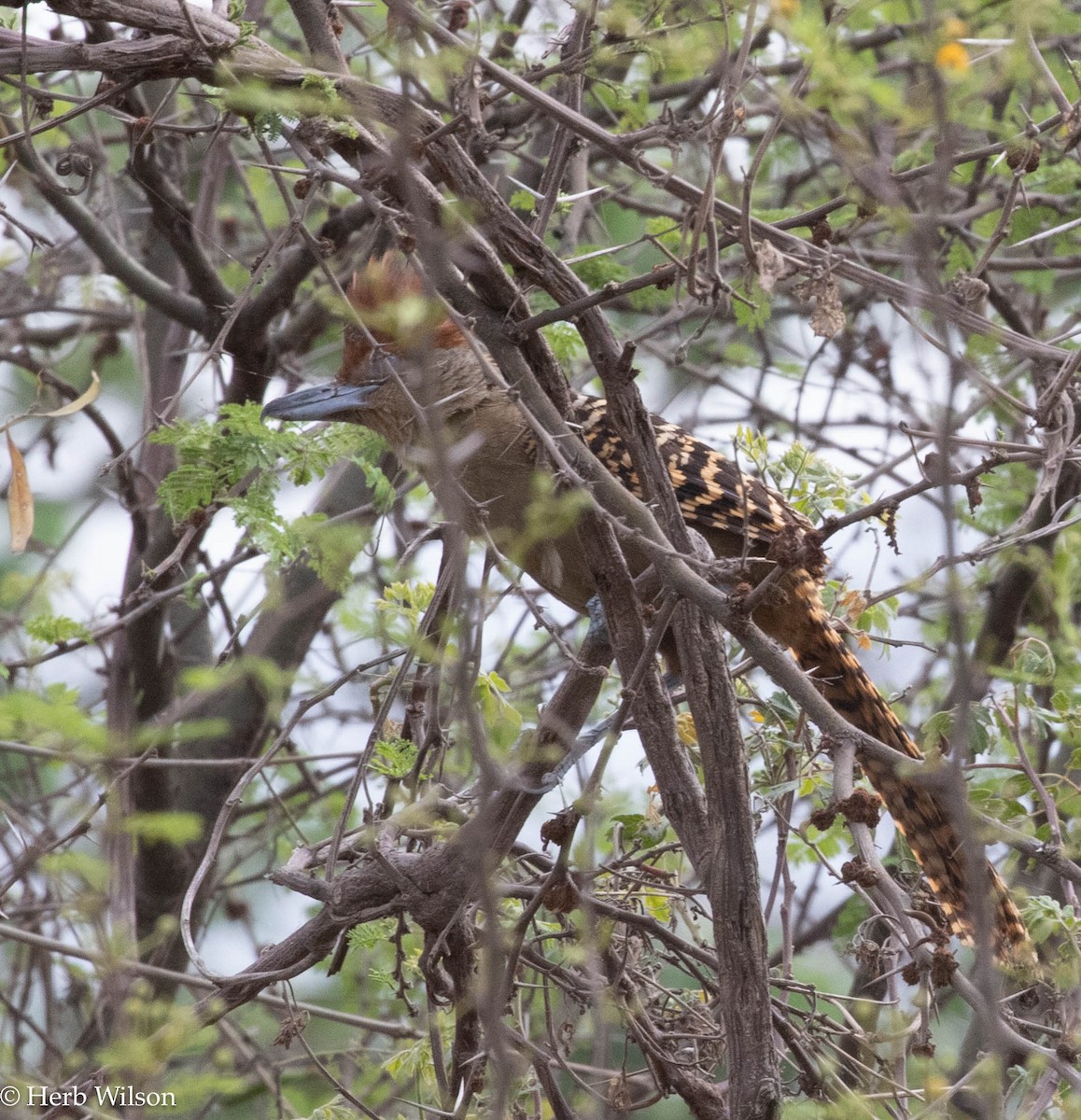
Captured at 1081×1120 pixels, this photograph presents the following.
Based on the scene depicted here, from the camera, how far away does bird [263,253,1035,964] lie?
148 inches

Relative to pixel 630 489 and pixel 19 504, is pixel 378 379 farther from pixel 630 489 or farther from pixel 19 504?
pixel 19 504

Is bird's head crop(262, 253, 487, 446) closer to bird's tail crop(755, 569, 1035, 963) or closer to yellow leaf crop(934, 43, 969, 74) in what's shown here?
bird's tail crop(755, 569, 1035, 963)

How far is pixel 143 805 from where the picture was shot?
15.6 feet

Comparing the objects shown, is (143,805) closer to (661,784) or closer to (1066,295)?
(661,784)

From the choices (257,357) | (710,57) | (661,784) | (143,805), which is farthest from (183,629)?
(710,57)

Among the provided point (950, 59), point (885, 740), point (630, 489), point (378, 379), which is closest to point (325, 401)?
point (378, 379)

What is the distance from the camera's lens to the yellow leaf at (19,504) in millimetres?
3600

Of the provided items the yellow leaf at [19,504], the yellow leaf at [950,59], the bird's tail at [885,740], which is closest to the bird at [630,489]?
the bird's tail at [885,740]

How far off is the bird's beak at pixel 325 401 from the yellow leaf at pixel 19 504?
86 centimetres

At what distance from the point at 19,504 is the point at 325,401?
1082 millimetres

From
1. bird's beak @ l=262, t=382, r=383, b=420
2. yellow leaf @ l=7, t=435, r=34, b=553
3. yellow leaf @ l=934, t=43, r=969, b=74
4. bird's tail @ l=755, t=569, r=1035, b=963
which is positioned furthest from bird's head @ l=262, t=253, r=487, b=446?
yellow leaf @ l=934, t=43, r=969, b=74

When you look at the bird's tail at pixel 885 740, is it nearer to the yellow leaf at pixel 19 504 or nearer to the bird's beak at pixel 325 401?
the bird's beak at pixel 325 401

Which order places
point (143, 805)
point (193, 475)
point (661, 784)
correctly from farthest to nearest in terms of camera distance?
point (143, 805) → point (193, 475) → point (661, 784)

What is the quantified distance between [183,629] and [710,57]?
11.8ft
